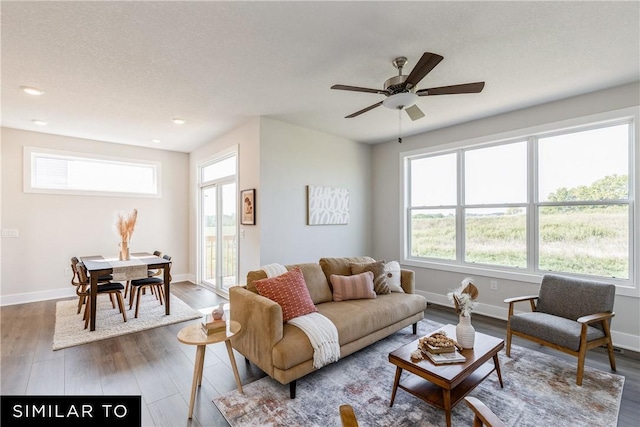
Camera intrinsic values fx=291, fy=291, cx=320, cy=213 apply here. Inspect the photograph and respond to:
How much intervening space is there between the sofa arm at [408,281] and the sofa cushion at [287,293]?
1363 mm

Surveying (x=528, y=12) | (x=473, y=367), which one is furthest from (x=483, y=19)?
(x=473, y=367)

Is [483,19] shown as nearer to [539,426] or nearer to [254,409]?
[539,426]

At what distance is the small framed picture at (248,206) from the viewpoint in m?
4.07

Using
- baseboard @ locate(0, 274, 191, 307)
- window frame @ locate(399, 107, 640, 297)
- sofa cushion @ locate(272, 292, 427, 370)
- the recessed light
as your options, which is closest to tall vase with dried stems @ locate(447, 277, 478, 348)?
sofa cushion @ locate(272, 292, 427, 370)

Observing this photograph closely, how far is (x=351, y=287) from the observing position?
3.18 metres

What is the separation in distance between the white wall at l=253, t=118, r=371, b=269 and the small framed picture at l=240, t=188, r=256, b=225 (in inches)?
5.0

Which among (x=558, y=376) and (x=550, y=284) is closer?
(x=558, y=376)

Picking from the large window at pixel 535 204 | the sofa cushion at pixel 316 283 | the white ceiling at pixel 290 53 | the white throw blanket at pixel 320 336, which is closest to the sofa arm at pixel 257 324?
the white throw blanket at pixel 320 336

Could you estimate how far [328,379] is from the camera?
2.44m

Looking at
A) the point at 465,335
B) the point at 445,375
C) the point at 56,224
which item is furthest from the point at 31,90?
the point at 465,335

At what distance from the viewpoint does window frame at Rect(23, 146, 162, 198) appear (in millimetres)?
4676

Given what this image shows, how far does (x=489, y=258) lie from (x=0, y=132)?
762 centimetres

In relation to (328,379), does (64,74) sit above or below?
above

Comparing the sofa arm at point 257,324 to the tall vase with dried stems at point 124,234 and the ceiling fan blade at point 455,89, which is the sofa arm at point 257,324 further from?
the tall vase with dried stems at point 124,234
